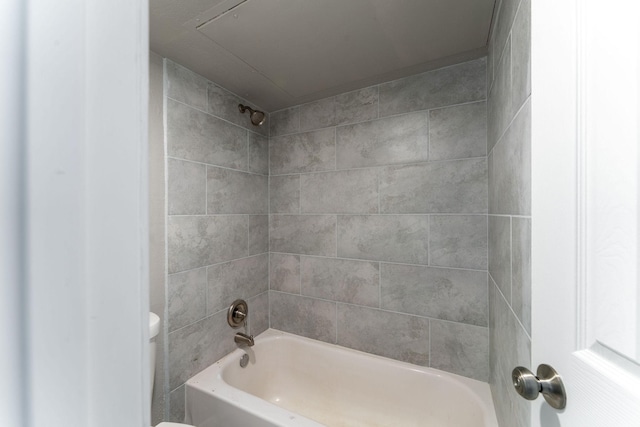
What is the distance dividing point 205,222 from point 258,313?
2.46ft

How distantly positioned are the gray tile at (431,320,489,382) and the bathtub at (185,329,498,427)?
0.04 metres

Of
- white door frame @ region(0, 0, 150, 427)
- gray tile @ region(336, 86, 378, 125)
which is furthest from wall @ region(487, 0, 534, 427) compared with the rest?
white door frame @ region(0, 0, 150, 427)

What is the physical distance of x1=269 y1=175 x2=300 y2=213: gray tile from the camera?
1734mm

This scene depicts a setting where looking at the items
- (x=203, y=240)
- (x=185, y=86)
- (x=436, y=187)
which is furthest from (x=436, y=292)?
(x=185, y=86)

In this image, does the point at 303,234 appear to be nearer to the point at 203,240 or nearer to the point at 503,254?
the point at 203,240

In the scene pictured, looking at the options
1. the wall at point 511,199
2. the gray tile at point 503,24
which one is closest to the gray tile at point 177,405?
the wall at point 511,199

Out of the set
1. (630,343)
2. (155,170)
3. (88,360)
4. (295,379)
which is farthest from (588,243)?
(295,379)

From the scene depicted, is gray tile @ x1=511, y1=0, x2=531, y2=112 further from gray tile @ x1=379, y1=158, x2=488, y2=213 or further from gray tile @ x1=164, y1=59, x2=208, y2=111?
gray tile @ x1=164, y1=59, x2=208, y2=111

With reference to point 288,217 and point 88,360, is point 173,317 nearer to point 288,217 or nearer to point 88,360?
point 288,217

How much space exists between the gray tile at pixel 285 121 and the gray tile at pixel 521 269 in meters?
1.39

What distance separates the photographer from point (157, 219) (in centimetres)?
118

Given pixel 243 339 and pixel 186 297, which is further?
pixel 243 339

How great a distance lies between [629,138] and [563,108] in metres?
0.13

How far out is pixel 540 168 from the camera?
1.60 feet
